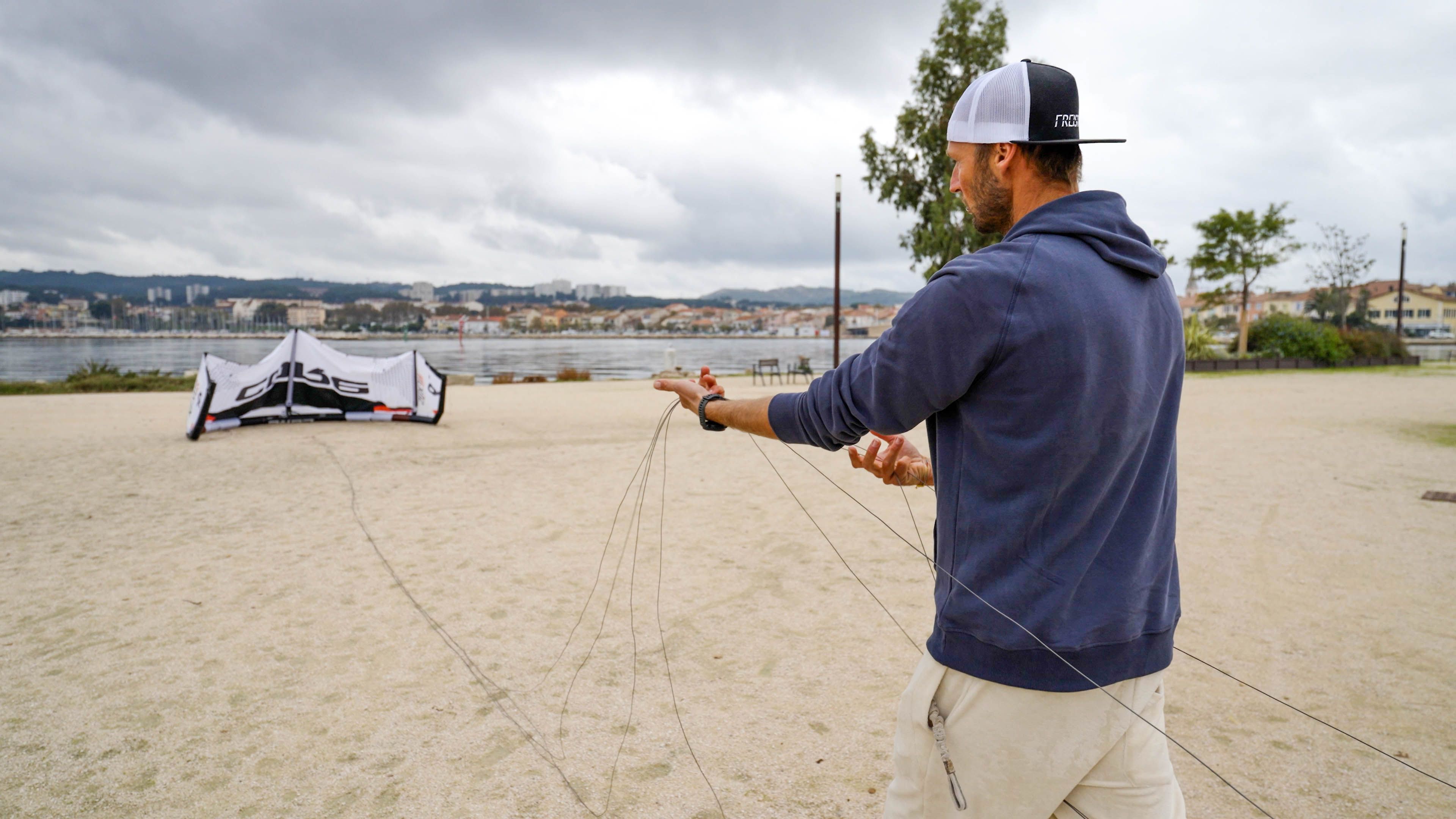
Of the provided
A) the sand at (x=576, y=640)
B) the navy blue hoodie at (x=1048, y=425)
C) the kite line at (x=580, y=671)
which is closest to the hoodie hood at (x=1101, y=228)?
the navy blue hoodie at (x=1048, y=425)

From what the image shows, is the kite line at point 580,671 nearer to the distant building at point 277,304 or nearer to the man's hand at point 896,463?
the man's hand at point 896,463

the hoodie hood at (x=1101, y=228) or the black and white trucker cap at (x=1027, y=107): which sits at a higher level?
the black and white trucker cap at (x=1027, y=107)

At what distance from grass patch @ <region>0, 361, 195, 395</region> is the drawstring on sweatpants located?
25.3m

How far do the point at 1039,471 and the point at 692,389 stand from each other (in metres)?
0.96

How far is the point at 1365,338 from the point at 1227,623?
3894 cm

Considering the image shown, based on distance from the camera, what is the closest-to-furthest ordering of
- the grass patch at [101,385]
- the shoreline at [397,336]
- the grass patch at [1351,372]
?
the grass patch at [101,385], the grass patch at [1351,372], the shoreline at [397,336]

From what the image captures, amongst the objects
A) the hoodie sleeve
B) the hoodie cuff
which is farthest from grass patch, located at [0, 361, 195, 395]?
the hoodie sleeve

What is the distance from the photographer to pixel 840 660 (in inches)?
Answer: 169

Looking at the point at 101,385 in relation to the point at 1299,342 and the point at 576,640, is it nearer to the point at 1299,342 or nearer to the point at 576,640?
the point at 576,640

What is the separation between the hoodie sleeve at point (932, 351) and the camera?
1341 millimetres

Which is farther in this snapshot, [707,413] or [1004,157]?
[707,413]

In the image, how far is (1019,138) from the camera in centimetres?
150

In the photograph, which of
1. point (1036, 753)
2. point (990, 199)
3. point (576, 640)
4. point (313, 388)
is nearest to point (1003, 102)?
point (990, 199)

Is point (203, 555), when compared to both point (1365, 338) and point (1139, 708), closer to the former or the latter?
point (1139, 708)
